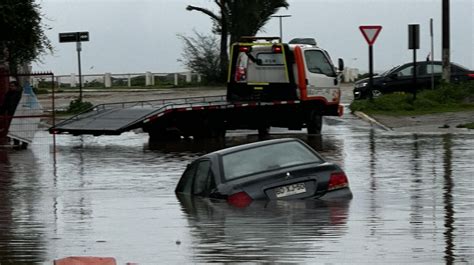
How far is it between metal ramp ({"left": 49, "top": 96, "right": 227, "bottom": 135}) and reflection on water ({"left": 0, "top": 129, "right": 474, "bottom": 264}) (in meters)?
2.07

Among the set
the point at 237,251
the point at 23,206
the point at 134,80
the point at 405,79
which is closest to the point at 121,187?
the point at 23,206

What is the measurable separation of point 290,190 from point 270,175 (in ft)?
1.06

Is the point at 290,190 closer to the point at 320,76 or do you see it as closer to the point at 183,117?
the point at 183,117

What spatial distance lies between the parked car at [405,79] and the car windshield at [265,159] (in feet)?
89.3

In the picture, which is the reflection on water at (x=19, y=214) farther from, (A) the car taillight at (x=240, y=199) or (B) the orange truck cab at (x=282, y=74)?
(B) the orange truck cab at (x=282, y=74)

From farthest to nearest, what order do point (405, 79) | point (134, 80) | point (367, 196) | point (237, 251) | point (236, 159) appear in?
1. point (134, 80)
2. point (405, 79)
3. point (367, 196)
4. point (236, 159)
5. point (237, 251)

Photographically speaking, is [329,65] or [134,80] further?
[134,80]

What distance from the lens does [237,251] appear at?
11.5 m

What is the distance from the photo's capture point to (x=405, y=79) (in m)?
43.3

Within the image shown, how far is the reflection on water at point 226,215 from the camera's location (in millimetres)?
11531

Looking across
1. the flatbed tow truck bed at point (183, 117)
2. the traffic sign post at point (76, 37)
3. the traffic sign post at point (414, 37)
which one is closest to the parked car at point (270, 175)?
the flatbed tow truck bed at point (183, 117)

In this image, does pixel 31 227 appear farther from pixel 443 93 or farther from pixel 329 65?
pixel 443 93

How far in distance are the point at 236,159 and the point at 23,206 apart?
349 centimetres

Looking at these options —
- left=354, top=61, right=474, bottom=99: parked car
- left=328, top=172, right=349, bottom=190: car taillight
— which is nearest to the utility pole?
left=354, top=61, right=474, bottom=99: parked car
